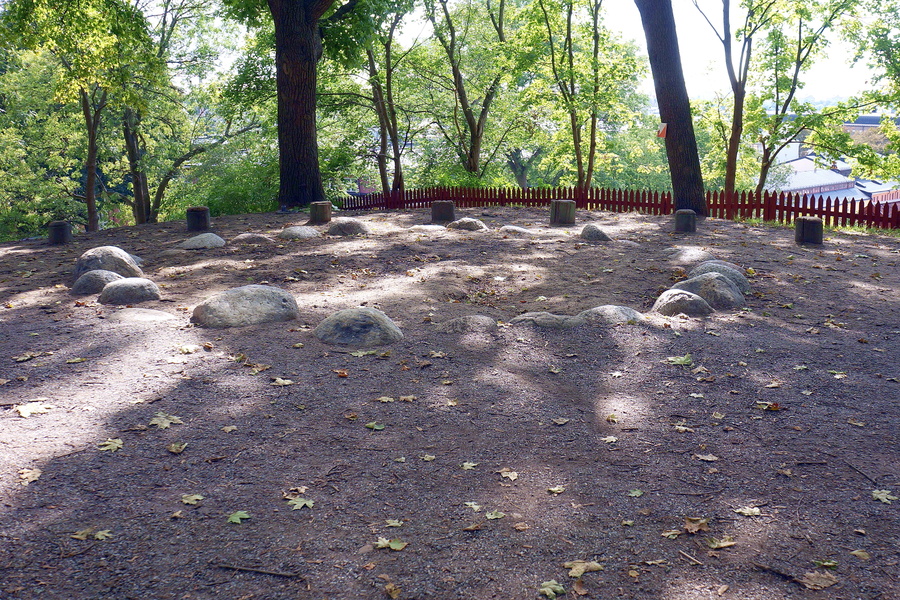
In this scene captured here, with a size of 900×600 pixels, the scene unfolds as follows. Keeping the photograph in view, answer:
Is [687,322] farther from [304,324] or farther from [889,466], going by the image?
[304,324]

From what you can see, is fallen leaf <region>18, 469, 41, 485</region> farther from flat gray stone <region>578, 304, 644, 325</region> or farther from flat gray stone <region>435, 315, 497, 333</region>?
flat gray stone <region>578, 304, 644, 325</region>

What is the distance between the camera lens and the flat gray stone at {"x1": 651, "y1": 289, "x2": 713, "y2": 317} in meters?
7.14

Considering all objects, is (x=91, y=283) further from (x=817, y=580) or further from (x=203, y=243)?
(x=817, y=580)

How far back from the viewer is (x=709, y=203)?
16312mm

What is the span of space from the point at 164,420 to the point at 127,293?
3.39m

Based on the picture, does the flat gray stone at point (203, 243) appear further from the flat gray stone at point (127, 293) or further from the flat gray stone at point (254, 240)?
the flat gray stone at point (127, 293)

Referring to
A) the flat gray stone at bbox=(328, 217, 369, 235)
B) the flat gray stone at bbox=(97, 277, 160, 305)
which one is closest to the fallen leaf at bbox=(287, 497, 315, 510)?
the flat gray stone at bbox=(97, 277, 160, 305)

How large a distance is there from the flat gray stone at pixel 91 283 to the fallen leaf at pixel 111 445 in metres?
4.13

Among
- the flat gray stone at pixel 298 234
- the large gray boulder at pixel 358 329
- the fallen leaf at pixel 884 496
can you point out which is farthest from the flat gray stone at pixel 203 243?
the fallen leaf at pixel 884 496

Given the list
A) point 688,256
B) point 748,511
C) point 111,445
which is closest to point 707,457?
point 748,511

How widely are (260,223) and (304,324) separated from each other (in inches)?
281

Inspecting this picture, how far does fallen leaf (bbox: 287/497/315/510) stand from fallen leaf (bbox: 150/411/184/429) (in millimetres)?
1286

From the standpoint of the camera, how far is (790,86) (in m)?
26.2

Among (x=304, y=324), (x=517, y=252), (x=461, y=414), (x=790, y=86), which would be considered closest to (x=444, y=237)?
(x=517, y=252)
